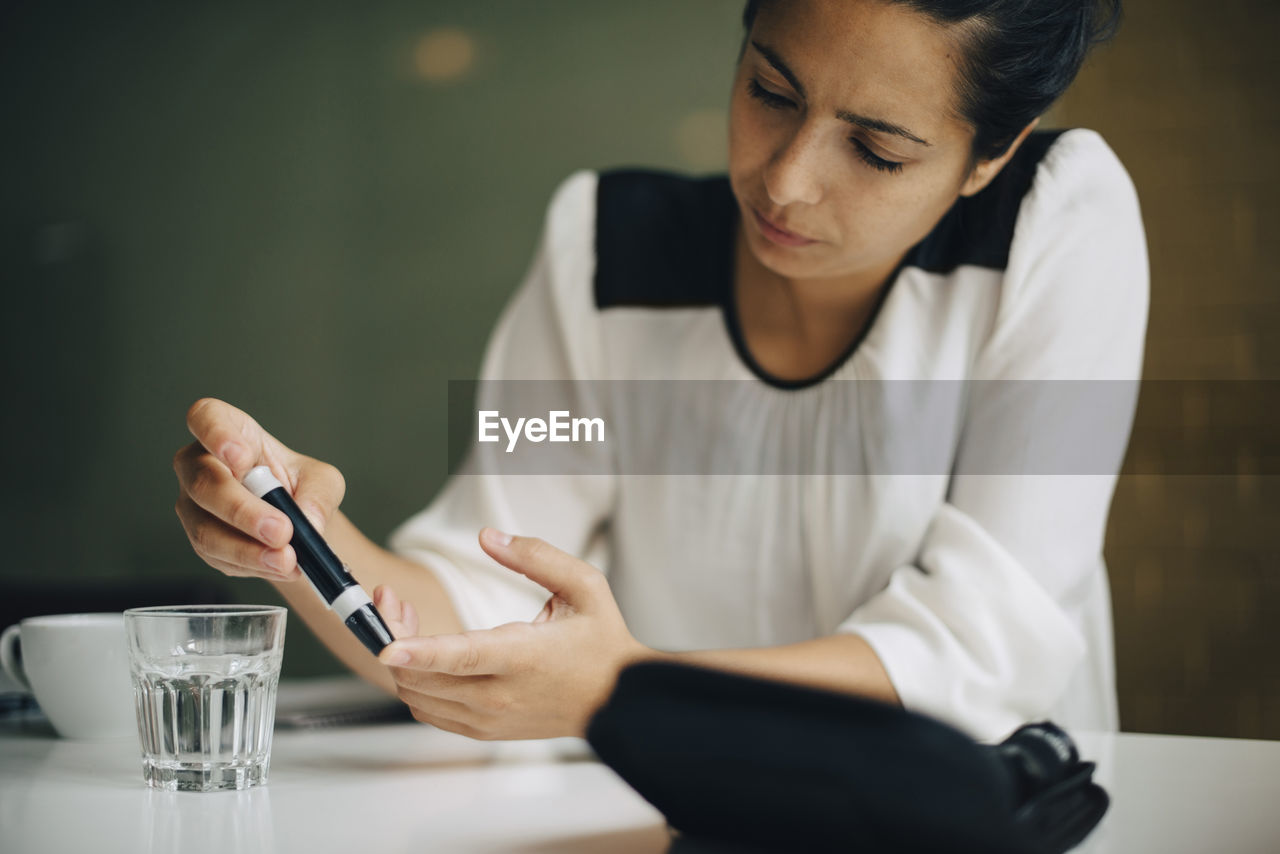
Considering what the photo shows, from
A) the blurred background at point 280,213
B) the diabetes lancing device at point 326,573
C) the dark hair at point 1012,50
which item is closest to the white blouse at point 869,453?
the dark hair at point 1012,50

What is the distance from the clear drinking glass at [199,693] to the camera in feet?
1.80

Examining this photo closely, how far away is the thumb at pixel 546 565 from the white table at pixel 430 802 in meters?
0.10

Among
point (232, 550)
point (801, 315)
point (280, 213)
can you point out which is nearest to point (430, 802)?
point (232, 550)

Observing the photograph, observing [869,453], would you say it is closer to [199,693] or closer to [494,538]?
[494,538]

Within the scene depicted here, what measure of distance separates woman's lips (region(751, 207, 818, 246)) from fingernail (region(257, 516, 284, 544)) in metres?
0.47

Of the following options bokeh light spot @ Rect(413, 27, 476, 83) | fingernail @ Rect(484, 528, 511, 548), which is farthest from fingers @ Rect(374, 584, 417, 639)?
bokeh light spot @ Rect(413, 27, 476, 83)

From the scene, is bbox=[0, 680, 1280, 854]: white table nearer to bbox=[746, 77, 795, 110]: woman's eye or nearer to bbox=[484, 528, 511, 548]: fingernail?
bbox=[484, 528, 511, 548]: fingernail

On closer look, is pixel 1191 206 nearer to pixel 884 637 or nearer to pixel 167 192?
pixel 884 637

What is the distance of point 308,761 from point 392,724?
15 cm

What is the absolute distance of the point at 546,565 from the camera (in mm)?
584

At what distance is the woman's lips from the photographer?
854 millimetres

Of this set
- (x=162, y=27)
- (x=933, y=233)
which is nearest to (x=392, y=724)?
(x=933, y=233)

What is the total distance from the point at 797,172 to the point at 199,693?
54 centimetres

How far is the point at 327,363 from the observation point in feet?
6.70
